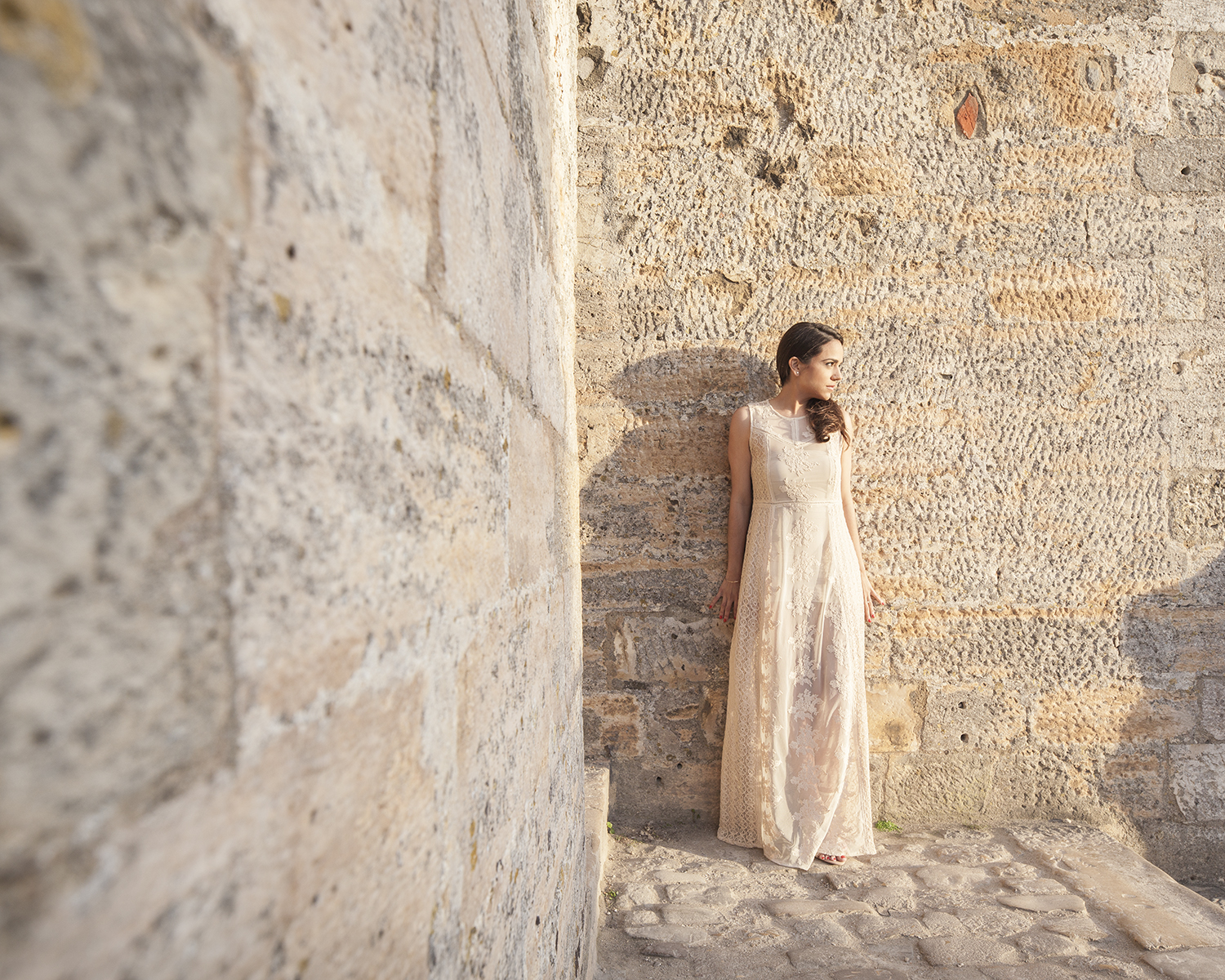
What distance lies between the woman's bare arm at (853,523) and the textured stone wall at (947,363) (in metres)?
0.06

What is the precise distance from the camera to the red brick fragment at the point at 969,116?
9.67ft

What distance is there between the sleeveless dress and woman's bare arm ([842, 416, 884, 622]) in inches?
1.9

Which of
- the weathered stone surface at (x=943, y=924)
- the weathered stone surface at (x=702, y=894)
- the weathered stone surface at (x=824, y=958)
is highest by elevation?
the weathered stone surface at (x=943, y=924)

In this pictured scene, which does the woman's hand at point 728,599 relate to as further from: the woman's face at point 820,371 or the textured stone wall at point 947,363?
the woman's face at point 820,371

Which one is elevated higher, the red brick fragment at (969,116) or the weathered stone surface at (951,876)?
the red brick fragment at (969,116)

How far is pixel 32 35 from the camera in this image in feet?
0.68

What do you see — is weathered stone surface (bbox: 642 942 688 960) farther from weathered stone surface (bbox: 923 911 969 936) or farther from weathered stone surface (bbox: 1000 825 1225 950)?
weathered stone surface (bbox: 1000 825 1225 950)

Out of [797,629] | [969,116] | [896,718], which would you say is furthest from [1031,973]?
[969,116]

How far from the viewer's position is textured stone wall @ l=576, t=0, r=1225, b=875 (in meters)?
2.90

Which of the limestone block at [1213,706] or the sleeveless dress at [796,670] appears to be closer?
the sleeveless dress at [796,670]

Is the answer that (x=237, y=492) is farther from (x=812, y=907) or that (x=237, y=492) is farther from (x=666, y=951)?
(x=812, y=907)

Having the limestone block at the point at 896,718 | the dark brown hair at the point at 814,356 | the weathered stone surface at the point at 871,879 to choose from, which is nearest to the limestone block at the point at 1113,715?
the limestone block at the point at 896,718
